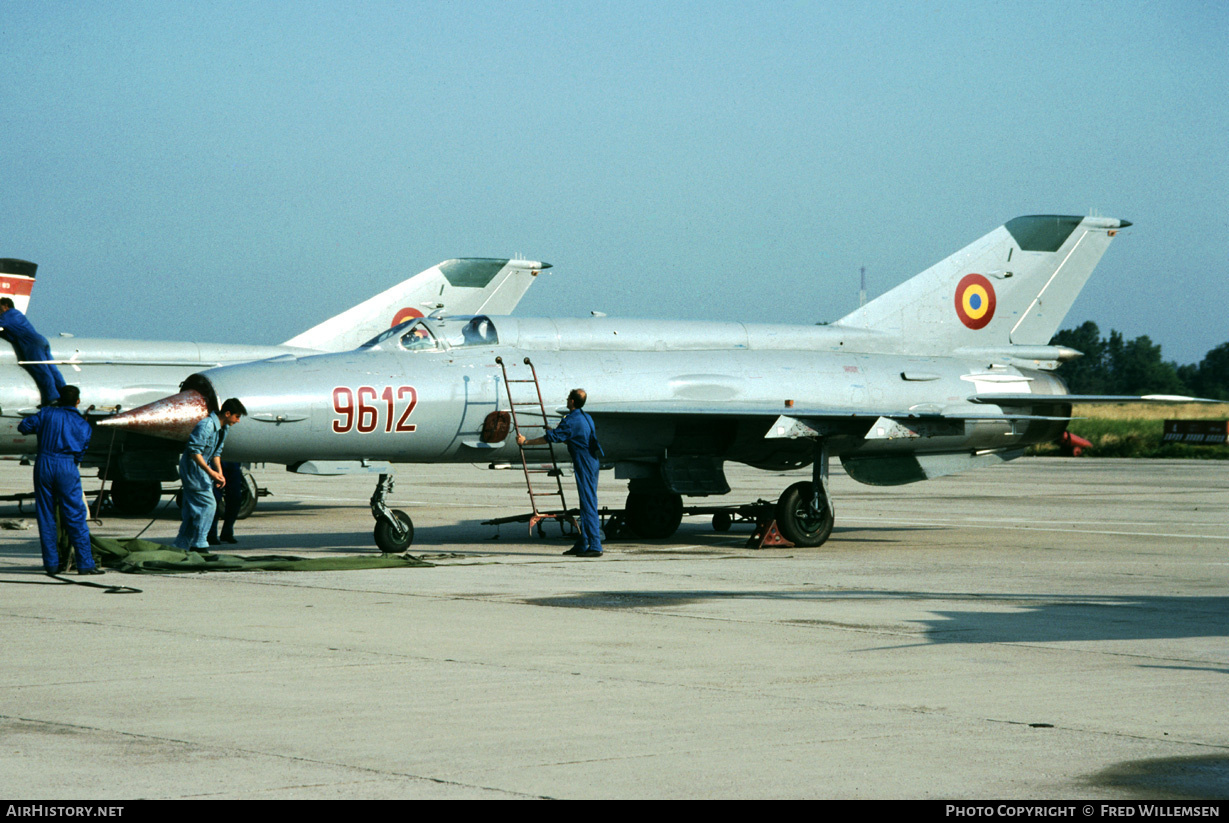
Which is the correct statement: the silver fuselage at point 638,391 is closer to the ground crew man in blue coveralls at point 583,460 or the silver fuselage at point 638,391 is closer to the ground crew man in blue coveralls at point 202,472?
the ground crew man in blue coveralls at point 202,472

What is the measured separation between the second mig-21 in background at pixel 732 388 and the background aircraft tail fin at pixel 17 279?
5.46m

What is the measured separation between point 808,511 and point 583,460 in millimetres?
3364

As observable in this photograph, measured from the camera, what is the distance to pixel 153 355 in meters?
23.1

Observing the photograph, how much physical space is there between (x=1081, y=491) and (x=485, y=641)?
78.3ft

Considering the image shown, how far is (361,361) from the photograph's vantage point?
15578mm

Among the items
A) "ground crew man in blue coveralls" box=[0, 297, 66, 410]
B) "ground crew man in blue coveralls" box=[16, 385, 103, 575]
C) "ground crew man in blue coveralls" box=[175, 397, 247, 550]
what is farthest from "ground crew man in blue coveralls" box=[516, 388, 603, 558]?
"ground crew man in blue coveralls" box=[0, 297, 66, 410]

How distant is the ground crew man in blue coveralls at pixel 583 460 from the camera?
51.1 ft

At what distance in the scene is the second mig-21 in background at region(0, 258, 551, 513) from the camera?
2084 cm

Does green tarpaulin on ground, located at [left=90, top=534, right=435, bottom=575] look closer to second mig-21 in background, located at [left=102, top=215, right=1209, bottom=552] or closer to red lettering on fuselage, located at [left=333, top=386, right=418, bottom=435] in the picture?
second mig-21 in background, located at [left=102, top=215, right=1209, bottom=552]

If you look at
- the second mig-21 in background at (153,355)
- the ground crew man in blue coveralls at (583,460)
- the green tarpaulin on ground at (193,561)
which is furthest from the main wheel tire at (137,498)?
the ground crew man in blue coveralls at (583,460)

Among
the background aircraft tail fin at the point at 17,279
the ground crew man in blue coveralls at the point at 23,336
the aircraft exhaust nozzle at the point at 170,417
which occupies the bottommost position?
the aircraft exhaust nozzle at the point at 170,417
